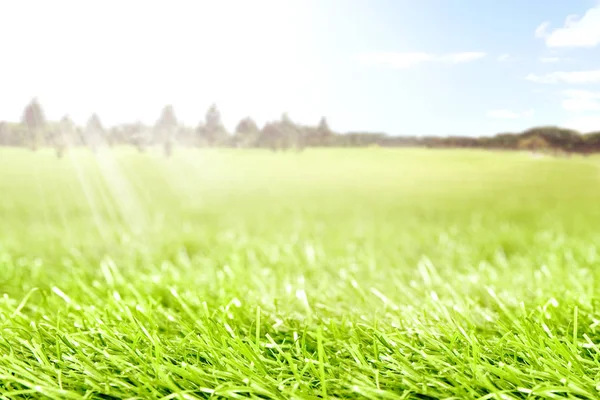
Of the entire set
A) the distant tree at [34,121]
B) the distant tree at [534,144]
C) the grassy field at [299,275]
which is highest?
the distant tree at [34,121]

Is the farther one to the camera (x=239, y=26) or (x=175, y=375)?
(x=239, y=26)

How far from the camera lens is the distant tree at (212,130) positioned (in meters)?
4.65

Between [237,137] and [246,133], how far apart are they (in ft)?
0.29

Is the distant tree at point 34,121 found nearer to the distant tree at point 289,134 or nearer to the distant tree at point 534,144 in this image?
the distant tree at point 289,134

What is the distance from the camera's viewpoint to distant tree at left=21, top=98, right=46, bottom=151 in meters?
4.57

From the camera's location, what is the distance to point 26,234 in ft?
15.4

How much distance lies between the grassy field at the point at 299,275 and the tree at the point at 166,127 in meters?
0.28

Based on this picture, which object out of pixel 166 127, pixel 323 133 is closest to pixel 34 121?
pixel 166 127

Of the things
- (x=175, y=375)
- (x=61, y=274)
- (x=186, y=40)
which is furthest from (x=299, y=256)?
(x=175, y=375)

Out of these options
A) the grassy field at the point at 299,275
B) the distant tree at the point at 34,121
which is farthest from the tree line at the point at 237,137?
the grassy field at the point at 299,275

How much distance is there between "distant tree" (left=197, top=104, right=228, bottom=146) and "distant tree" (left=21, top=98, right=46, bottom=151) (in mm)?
1149

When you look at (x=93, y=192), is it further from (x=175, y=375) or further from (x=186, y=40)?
(x=175, y=375)

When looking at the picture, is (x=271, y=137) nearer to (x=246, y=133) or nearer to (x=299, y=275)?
(x=246, y=133)

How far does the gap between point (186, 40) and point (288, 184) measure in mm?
2370
